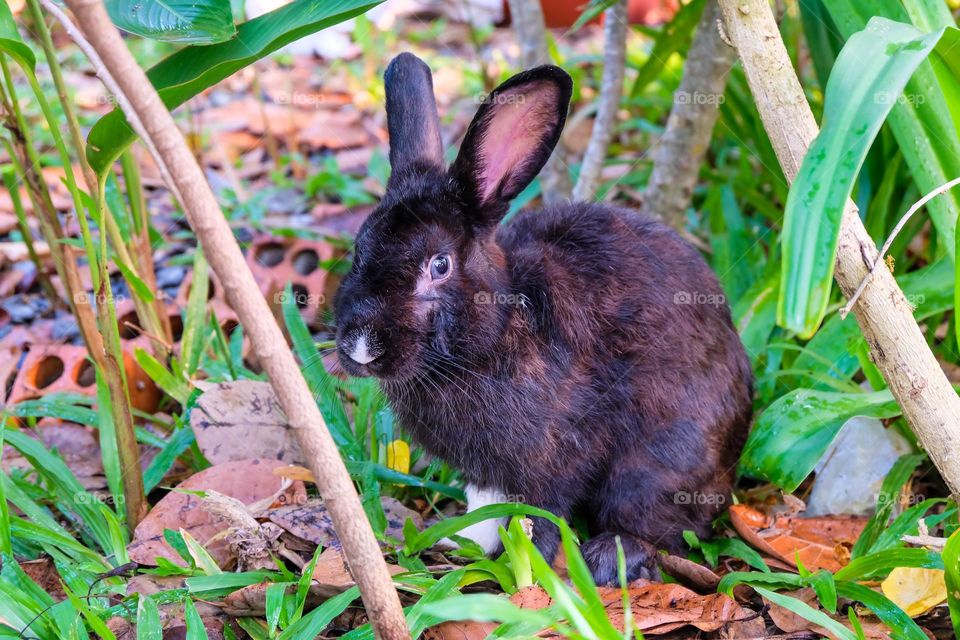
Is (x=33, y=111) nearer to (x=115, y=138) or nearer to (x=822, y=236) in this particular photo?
(x=115, y=138)

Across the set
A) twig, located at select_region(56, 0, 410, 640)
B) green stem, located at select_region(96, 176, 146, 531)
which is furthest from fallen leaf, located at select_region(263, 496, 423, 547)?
twig, located at select_region(56, 0, 410, 640)

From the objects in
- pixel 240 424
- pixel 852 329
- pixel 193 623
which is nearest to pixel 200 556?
pixel 193 623

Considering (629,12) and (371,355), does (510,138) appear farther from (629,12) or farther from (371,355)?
(629,12)

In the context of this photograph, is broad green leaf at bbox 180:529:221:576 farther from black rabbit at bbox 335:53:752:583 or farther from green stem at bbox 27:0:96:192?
green stem at bbox 27:0:96:192

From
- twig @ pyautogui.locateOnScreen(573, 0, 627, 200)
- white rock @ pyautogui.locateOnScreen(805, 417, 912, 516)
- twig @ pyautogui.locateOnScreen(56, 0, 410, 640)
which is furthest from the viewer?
twig @ pyautogui.locateOnScreen(573, 0, 627, 200)

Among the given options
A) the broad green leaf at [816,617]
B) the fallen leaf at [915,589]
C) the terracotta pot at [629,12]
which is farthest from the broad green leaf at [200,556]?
the terracotta pot at [629,12]

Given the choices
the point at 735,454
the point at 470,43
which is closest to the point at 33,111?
the point at 470,43
